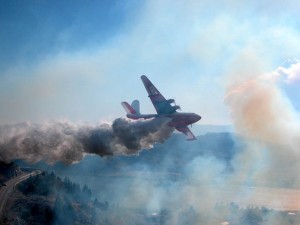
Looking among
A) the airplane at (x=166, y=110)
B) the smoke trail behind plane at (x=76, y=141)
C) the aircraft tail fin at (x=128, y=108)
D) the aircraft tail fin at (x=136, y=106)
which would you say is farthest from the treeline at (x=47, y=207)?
the airplane at (x=166, y=110)

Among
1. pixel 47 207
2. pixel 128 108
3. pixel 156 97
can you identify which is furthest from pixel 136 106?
pixel 47 207

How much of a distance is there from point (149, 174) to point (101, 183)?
2850 centimetres

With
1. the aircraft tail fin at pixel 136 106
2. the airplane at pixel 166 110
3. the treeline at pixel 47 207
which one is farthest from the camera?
→ the treeline at pixel 47 207

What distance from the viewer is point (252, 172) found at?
15900 centimetres

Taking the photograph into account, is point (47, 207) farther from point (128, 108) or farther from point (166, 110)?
point (166, 110)

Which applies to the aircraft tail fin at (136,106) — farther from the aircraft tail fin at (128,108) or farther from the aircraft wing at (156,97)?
the aircraft wing at (156,97)

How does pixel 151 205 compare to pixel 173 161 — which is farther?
pixel 173 161

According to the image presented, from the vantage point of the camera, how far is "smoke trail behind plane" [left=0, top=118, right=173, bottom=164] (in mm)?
59625

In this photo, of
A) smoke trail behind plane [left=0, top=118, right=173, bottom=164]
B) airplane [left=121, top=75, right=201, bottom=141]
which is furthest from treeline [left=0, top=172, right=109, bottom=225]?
airplane [left=121, top=75, right=201, bottom=141]

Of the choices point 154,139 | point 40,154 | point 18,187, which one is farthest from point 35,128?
point 18,187

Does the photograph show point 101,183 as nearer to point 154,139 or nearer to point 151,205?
point 151,205

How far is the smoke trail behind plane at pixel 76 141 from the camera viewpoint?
196 ft

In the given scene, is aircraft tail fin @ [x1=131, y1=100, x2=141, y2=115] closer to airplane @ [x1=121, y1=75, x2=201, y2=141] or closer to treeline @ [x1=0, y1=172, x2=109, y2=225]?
airplane @ [x1=121, y1=75, x2=201, y2=141]

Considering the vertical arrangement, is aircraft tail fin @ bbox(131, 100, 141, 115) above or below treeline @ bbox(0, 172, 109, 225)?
above
